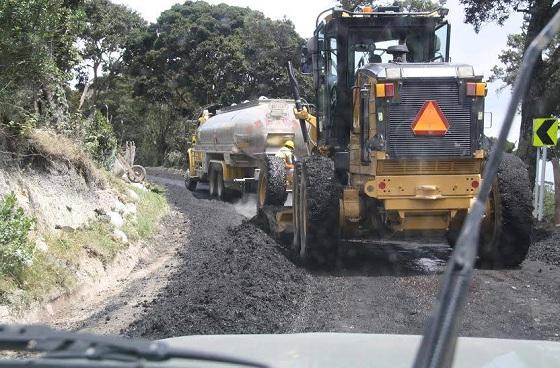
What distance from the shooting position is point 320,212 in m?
9.95

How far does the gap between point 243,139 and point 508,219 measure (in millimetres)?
10036

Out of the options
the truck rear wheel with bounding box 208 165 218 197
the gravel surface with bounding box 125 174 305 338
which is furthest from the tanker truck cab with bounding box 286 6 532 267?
the truck rear wheel with bounding box 208 165 218 197

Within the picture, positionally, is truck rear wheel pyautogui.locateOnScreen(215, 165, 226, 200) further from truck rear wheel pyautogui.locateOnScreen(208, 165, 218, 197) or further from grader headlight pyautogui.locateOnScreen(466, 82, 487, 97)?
grader headlight pyautogui.locateOnScreen(466, 82, 487, 97)

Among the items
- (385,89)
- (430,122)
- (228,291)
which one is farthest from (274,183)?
(228,291)

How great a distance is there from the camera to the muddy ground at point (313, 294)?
279 inches

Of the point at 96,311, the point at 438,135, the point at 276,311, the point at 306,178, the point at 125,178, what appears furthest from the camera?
the point at 125,178

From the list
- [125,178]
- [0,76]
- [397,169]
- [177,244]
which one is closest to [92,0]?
[125,178]

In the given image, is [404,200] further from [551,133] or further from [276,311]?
[551,133]

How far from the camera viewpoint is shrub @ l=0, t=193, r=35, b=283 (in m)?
7.79

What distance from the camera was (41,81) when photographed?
11.4 meters

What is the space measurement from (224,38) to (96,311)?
34603 mm

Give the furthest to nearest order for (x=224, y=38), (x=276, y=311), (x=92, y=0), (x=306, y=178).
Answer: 1. (x=224, y=38)
2. (x=92, y=0)
3. (x=306, y=178)
4. (x=276, y=311)

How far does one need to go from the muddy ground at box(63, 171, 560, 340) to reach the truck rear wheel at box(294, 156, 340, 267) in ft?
0.93

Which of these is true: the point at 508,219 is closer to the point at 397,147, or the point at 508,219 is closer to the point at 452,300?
the point at 397,147
